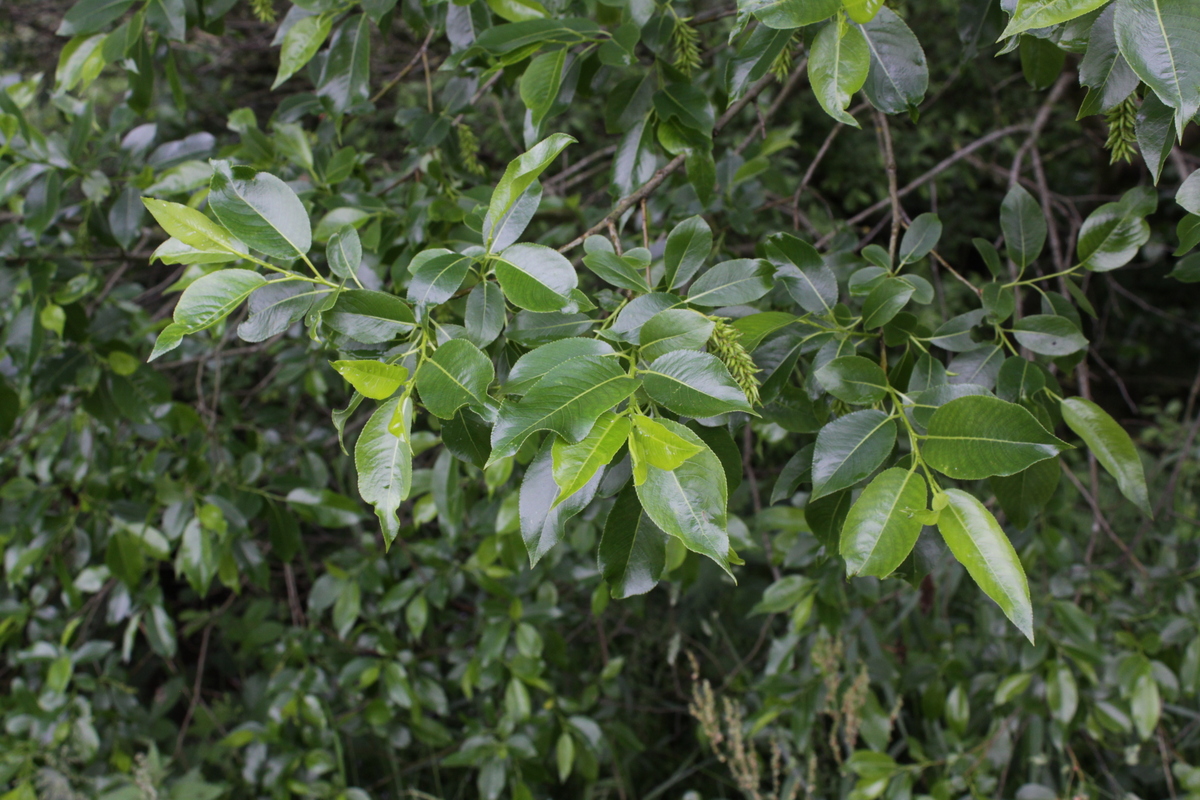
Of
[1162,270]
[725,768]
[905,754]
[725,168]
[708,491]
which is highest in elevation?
[708,491]

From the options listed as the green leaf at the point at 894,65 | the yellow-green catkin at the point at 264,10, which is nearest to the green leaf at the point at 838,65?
the green leaf at the point at 894,65

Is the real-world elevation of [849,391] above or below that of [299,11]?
below

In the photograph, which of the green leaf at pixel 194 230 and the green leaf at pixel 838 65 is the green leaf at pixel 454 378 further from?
the green leaf at pixel 838 65

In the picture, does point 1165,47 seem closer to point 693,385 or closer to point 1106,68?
point 1106,68

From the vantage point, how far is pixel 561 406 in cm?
46

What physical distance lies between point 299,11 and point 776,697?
1.28 meters

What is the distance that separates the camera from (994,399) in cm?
48

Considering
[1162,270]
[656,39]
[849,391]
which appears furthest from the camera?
[1162,270]

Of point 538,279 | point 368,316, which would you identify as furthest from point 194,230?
point 538,279

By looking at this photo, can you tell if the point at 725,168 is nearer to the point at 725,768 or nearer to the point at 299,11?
the point at 299,11

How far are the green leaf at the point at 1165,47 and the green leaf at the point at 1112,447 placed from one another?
10.7 inches

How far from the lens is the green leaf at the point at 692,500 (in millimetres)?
453

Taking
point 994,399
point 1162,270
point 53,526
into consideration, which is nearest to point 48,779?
point 53,526

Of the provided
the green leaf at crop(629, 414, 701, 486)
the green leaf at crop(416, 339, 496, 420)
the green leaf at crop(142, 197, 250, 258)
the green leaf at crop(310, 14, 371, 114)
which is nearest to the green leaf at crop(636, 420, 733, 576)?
the green leaf at crop(629, 414, 701, 486)
